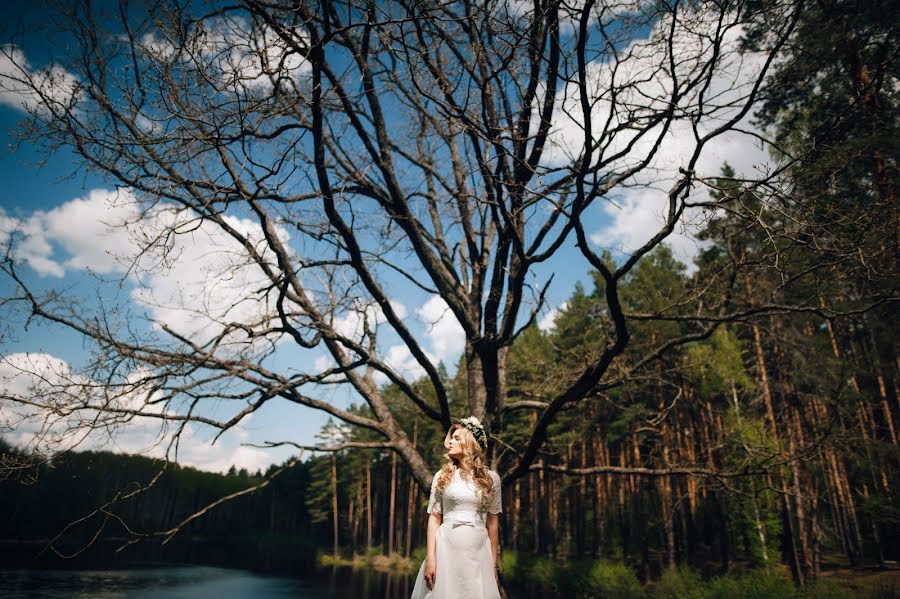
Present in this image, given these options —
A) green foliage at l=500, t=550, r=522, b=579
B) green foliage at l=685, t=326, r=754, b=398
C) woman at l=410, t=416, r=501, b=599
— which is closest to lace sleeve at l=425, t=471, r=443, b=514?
woman at l=410, t=416, r=501, b=599

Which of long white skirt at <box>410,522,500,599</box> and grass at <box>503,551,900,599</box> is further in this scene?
grass at <box>503,551,900,599</box>

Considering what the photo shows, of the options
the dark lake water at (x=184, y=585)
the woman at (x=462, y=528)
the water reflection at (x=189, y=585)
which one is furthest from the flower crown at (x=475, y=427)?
the dark lake water at (x=184, y=585)

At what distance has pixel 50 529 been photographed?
48781 millimetres

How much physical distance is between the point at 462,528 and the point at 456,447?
1.92ft

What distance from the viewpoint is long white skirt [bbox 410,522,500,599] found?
11.4ft

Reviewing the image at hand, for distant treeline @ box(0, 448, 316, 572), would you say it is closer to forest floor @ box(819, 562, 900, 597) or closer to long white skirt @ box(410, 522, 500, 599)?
forest floor @ box(819, 562, 900, 597)

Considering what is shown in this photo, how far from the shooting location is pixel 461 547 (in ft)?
11.8

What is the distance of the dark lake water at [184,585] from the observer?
1806cm

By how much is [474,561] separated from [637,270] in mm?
17329

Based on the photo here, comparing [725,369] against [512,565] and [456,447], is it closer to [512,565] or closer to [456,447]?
[512,565]

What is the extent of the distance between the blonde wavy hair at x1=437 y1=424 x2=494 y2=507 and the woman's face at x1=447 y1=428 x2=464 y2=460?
0.5 inches

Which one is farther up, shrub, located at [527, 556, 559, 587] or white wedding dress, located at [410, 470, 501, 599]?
white wedding dress, located at [410, 470, 501, 599]

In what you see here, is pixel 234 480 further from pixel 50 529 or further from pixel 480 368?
pixel 480 368

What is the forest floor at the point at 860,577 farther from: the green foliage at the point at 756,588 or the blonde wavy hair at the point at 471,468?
the blonde wavy hair at the point at 471,468
